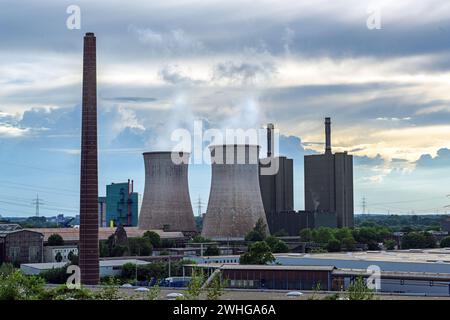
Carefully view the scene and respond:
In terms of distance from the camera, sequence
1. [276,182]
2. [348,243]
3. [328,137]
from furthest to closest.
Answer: [276,182] → [328,137] → [348,243]

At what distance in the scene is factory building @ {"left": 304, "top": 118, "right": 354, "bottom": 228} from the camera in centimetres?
6328

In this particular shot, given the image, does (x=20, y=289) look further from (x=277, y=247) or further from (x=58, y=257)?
(x=277, y=247)

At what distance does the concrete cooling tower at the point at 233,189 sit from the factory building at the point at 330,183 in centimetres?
1588

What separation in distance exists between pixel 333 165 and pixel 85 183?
1513 inches

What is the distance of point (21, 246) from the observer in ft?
140

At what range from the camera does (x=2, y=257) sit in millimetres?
42156

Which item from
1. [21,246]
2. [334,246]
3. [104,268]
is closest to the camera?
[104,268]

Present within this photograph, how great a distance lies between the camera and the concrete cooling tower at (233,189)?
152 ft

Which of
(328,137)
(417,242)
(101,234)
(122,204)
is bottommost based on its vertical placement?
(417,242)

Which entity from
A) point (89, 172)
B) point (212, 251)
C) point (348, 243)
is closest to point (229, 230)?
point (212, 251)

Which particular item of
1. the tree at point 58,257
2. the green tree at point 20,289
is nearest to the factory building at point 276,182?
the tree at point 58,257

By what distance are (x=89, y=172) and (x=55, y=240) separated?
1925 centimetres
